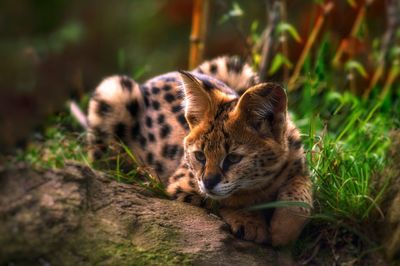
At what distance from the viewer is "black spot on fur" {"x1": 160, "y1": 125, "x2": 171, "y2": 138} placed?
5761 millimetres

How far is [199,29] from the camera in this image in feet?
24.5

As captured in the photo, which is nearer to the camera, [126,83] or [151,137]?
[151,137]

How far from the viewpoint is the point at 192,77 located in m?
4.80

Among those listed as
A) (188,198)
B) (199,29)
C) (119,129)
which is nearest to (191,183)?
(188,198)

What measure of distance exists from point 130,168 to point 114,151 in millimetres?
227

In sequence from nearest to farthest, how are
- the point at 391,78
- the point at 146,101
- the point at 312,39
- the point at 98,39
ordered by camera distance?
the point at 146,101 → the point at 312,39 → the point at 391,78 → the point at 98,39

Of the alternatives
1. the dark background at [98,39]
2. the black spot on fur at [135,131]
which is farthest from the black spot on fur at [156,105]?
the dark background at [98,39]

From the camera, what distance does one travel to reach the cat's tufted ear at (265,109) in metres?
4.52

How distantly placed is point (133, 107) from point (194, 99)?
1.17m

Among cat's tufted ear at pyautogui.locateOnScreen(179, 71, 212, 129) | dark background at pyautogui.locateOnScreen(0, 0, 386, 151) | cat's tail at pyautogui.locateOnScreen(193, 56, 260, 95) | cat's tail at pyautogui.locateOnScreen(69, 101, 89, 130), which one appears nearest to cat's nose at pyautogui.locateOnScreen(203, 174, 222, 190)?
cat's tufted ear at pyautogui.locateOnScreen(179, 71, 212, 129)

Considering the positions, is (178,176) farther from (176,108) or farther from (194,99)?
(176,108)

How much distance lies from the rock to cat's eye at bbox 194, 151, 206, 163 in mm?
295

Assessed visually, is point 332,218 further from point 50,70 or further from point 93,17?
point 93,17

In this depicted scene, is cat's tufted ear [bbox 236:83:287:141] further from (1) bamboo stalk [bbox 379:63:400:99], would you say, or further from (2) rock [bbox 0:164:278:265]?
(1) bamboo stalk [bbox 379:63:400:99]
